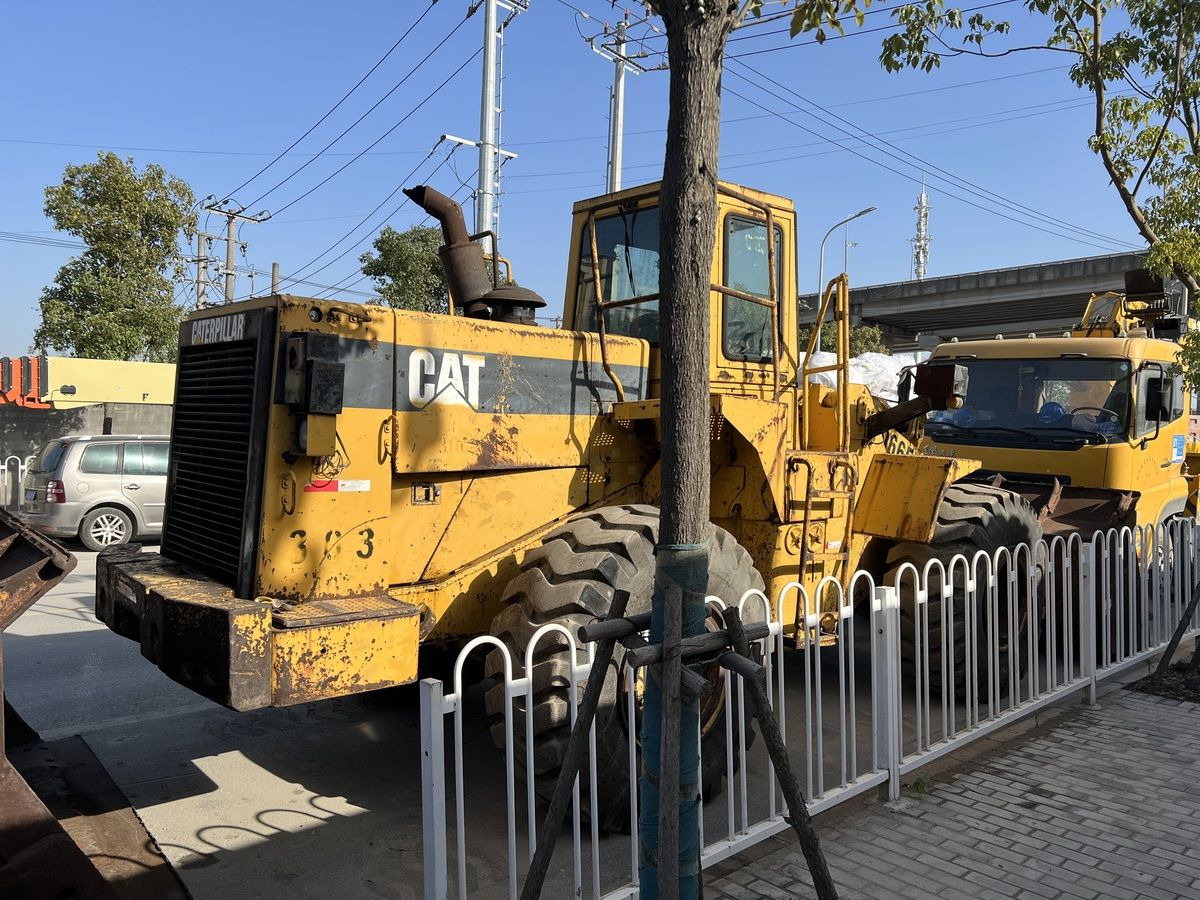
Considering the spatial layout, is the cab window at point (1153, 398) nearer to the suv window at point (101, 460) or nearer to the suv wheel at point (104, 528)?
the suv wheel at point (104, 528)

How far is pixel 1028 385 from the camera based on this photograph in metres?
8.78

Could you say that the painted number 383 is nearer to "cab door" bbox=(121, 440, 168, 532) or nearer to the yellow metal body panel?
the yellow metal body panel

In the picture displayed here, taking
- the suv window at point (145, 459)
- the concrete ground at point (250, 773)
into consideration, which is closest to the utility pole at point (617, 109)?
the suv window at point (145, 459)

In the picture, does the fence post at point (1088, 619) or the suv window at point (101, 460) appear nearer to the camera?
the fence post at point (1088, 619)

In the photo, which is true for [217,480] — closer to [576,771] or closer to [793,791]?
[576,771]

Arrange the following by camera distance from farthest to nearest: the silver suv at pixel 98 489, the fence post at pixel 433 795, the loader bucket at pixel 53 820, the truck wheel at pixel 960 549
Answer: the silver suv at pixel 98 489 → the truck wheel at pixel 960 549 → the loader bucket at pixel 53 820 → the fence post at pixel 433 795

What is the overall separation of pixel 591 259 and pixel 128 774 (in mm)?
3936

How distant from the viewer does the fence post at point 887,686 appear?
4.70 meters

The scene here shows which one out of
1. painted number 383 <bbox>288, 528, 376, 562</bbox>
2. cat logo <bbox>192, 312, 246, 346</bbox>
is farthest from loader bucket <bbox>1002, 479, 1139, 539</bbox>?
cat logo <bbox>192, 312, 246, 346</bbox>

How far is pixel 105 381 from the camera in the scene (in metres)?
21.7

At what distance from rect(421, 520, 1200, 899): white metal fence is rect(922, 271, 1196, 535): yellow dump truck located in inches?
24.2

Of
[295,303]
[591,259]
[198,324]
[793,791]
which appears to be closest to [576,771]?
[793,791]

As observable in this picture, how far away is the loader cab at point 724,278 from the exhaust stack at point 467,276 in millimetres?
449

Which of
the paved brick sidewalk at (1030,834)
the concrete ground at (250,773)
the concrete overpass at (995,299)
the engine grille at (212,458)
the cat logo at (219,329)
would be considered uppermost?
the concrete overpass at (995,299)
